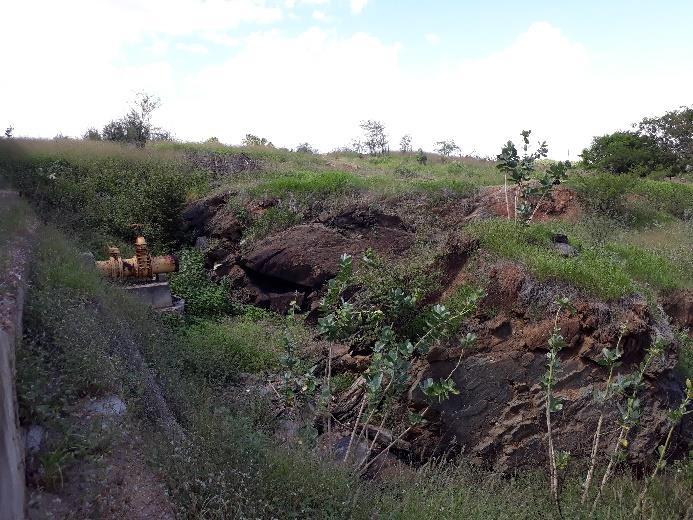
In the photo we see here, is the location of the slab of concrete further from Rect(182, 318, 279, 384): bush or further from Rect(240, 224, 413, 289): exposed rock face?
Rect(240, 224, 413, 289): exposed rock face

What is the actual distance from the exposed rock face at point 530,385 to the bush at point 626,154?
1364cm

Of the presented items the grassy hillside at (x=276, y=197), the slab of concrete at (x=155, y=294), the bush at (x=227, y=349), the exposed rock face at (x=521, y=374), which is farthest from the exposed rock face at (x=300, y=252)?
the exposed rock face at (x=521, y=374)

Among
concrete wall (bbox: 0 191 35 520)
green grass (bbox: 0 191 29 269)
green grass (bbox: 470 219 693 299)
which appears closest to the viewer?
concrete wall (bbox: 0 191 35 520)

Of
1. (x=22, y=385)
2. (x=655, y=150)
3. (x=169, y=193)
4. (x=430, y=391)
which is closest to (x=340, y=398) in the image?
(x=430, y=391)

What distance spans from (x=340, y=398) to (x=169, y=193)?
20.5 ft

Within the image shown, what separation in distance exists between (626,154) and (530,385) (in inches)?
655

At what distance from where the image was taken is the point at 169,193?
11133 mm

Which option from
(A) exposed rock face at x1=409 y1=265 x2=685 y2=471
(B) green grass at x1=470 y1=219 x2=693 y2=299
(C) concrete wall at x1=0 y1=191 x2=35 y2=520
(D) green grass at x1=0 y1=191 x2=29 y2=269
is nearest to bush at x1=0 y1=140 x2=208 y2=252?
(D) green grass at x1=0 y1=191 x2=29 y2=269

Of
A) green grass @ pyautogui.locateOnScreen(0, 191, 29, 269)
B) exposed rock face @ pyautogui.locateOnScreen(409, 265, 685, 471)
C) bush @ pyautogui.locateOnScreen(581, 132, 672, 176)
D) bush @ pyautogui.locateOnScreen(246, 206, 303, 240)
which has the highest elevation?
bush @ pyautogui.locateOnScreen(581, 132, 672, 176)

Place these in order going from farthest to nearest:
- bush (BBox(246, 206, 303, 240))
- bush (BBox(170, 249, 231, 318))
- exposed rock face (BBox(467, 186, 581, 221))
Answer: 1. exposed rock face (BBox(467, 186, 581, 221))
2. bush (BBox(246, 206, 303, 240))
3. bush (BBox(170, 249, 231, 318))

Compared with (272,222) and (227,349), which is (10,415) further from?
(272,222)

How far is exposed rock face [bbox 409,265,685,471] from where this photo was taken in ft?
20.0

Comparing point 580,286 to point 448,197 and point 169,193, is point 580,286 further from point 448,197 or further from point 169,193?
point 169,193

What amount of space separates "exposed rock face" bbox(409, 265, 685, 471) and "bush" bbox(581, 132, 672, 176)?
13635 millimetres
